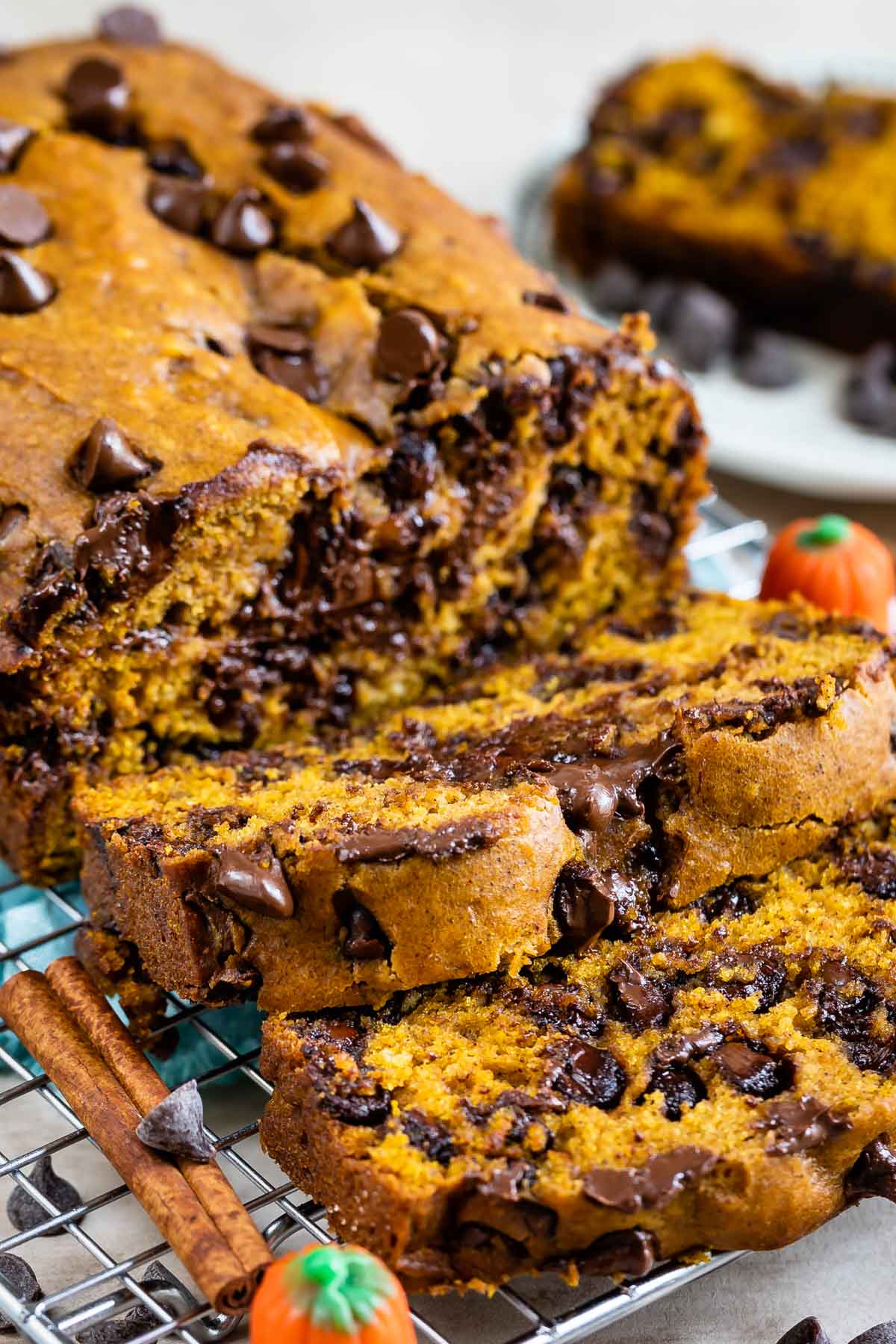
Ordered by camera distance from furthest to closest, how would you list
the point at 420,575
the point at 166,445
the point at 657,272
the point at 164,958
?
the point at 657,272
the point at 420,575
the point at 166,445
the point at 164,958

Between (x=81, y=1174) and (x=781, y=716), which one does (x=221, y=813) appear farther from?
(x=781, y=716)

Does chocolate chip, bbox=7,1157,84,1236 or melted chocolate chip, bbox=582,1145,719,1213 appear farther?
chocolate chip, bbox=7,1157,84,1236

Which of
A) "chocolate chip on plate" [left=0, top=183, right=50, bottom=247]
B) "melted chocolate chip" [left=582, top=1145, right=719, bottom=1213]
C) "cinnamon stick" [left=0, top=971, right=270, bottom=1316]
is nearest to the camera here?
"melted chocolate chip" [left=582, top=1145, right=719, bottom=1213]

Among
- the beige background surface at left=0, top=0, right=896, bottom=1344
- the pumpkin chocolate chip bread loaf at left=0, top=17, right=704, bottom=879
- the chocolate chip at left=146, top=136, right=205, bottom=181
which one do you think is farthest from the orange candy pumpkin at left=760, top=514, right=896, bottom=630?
the beige background surface at left=0, top=0, right=896, bottom=1344

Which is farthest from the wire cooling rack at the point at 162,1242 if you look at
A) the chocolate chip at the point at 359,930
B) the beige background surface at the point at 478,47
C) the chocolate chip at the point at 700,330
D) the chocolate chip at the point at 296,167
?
the beige background surface at the point at 478,47

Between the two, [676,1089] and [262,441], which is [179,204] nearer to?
[262,441]

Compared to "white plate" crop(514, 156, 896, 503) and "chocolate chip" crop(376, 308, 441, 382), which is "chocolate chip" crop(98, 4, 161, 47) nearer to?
"chocolate chip" crop(376, 308, 441, 382)

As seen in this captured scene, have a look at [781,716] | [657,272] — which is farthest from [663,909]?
[657,272]
